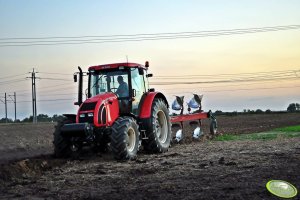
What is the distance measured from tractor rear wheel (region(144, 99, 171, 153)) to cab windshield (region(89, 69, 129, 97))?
1.13 meters

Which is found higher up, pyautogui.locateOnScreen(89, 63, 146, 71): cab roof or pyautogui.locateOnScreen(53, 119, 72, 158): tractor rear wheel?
pyautogui.locateOnScreen(89, 63, 146, 71): cab roof

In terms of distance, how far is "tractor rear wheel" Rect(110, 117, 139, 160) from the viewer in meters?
12.0

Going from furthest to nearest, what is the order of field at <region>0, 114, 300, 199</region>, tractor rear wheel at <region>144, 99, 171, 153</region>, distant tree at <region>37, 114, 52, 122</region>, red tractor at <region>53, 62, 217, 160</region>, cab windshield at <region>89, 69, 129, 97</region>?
distant tree at <region>37, 114, 52, 122</region>, tractor rear wheel at <region>144, 99, 171, 153</region>, cab windshield at <region>89, 69, 129, 97</region>, red tractor at <region>53, 62, 217, 160</region>, field at <region>0, 114, 300, 199</region>

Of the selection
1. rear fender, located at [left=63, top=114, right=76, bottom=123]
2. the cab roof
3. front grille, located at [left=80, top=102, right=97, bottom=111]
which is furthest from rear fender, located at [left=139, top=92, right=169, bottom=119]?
rear fender, located at [left=63, top=114, right=76, bottom=123]

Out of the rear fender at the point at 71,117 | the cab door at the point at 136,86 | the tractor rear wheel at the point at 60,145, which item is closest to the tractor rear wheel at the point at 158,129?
the cab door at the point at 136,86

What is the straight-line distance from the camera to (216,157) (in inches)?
469

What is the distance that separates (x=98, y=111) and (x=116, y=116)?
0.98 m

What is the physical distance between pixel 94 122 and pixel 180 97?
7468 mm

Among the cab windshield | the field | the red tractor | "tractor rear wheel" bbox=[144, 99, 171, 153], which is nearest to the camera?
the field

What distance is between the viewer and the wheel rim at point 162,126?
50.3 ft

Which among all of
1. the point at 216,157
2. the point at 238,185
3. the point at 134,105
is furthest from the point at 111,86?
the point at 238,185

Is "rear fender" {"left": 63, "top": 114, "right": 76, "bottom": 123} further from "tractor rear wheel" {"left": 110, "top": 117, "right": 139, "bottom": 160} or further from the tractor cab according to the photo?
"tractor rear wheel" {"left": 110, "top": 117, "right": 139, "bottom": 160}

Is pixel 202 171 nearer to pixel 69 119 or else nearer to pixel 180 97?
pixel 69 119

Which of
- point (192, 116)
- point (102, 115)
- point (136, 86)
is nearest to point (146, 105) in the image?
point (136, 86)
